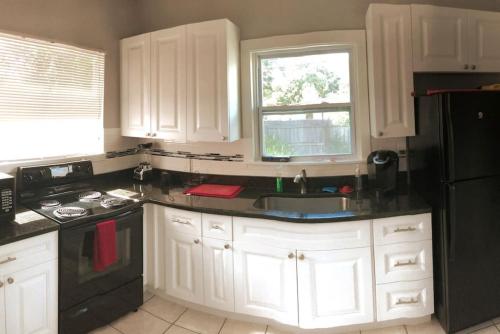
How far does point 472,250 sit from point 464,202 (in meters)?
0.32

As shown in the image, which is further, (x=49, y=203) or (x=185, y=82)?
(x=185, y=82)

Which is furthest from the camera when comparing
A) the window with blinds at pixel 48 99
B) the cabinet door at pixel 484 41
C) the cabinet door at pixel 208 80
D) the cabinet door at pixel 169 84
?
the cabinet door at pixel 169 84

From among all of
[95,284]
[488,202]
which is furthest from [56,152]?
[488,202]

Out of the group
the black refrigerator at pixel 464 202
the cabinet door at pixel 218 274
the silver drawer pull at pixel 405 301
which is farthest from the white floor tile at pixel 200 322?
the black refrigerator at pixel 464 202

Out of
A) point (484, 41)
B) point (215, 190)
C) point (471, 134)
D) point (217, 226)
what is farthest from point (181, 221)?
point (484, 41)

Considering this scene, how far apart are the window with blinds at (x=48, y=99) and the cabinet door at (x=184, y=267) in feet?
3.80

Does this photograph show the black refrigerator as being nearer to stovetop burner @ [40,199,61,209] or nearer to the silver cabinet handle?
the silver cabinet handle

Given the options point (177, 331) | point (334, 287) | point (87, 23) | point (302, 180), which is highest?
point (87, 23)

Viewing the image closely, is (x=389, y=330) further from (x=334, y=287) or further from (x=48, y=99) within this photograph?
(x=48, y=99)

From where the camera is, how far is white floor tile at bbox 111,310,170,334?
2.05 meters

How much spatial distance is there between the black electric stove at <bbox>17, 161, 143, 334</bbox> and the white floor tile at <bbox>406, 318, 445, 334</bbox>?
6.28ft

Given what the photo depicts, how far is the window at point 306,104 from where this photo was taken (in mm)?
2504

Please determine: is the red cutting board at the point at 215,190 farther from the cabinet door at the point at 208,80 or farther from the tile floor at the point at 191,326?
the tile floor at the point at 191,326

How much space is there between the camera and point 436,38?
2160 millimetres
